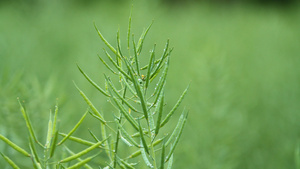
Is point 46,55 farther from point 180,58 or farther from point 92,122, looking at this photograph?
point 92,122

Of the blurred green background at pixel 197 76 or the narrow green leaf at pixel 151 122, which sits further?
the blurred green background at pixel 197 76

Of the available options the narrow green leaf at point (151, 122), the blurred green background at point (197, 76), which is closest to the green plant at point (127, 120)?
the narrow green leaf at point (151, 122)

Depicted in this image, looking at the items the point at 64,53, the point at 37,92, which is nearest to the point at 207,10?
the point at 64,53

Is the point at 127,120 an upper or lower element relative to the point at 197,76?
lower

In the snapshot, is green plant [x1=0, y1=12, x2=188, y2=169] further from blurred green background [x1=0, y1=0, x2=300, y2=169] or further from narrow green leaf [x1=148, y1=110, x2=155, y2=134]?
blurred green background [x1=0, y1=0, x2=300, y2=169]

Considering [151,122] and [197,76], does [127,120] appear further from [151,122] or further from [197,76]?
[197,76]

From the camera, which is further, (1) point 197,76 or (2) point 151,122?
(1) point 197,76

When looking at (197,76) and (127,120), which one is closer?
(127,120)

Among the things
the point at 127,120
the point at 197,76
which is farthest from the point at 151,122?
the point at 197,76

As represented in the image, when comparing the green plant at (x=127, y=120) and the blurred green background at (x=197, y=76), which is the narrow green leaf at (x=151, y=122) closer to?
the green plant at (x=127, y=120)
